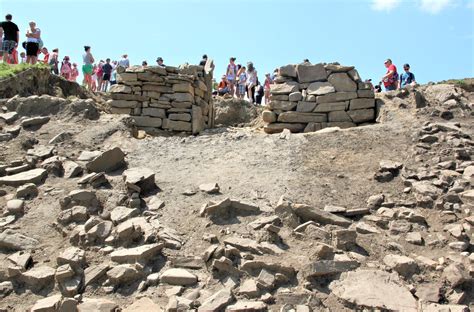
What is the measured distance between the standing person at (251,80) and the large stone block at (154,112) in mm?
4875

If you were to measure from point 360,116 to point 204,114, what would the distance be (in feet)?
12.3

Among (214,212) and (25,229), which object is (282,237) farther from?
(25,229)

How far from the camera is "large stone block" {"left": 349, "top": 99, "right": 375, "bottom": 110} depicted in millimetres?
9602

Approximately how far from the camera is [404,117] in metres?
8.65

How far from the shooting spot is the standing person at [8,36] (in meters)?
11.4

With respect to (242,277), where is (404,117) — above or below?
above

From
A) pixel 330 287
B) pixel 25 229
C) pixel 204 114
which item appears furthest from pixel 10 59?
pixel 330 287

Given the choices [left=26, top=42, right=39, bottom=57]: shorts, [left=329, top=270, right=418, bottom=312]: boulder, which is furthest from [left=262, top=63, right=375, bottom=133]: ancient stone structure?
[left=26, top=42, right=39, bottom=57]: shorts

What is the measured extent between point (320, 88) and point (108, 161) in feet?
15.7

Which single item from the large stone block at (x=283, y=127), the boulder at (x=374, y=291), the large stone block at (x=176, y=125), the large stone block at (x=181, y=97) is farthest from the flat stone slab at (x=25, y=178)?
the large stone block at (x=283, y=127)

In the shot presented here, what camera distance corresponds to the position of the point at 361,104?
9625mm

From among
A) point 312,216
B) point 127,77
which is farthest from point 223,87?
point 312,216

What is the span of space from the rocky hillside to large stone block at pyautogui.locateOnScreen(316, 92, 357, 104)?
1.55m

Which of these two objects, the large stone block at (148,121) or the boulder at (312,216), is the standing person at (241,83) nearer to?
the large stone block at (148,121)
